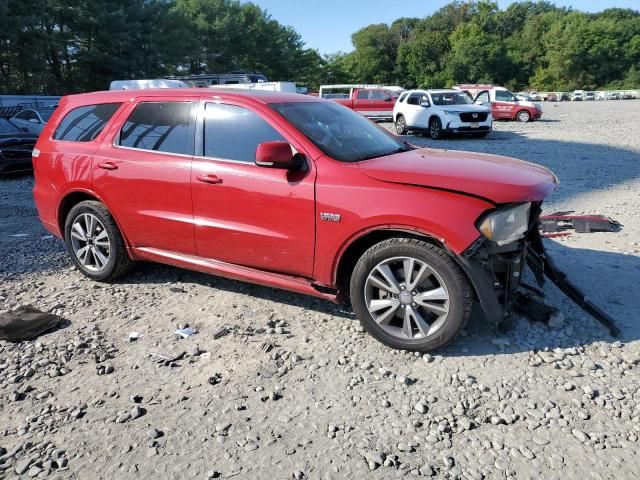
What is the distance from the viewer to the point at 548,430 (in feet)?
8.82

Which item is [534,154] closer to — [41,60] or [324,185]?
[324,185]

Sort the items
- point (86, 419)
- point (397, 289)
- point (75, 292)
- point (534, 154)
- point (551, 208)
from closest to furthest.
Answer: point (86, 419), point (397, 289), point (75, 292), point (551, 208), point (534, 154)

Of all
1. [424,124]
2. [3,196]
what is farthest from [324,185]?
[424,124]

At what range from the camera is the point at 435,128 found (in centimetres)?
1902

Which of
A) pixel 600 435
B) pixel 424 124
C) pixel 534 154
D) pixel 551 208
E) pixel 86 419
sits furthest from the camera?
pixel 424 124

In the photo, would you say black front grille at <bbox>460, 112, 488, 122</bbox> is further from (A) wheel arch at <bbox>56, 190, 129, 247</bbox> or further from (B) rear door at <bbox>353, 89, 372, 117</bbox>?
(A) wheel arch at <bbox>56, 190, 129, 247</bbox>

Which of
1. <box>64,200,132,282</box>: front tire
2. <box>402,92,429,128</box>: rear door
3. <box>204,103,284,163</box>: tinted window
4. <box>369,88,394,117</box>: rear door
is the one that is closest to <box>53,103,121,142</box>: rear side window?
<box>64,200,132,282</box>: front tire

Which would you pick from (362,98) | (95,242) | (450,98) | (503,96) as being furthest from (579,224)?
(503,96)

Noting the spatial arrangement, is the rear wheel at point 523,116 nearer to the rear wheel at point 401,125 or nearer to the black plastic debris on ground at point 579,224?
the rear wheel at point 401,125

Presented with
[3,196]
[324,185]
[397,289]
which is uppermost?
[324,185]

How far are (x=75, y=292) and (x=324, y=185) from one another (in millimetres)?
2601

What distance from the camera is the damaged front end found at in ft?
10.6

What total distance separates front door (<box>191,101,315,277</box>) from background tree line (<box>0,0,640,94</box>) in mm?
31054

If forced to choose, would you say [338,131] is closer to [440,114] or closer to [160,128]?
[160,128]
